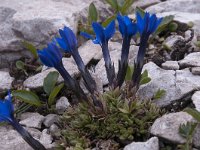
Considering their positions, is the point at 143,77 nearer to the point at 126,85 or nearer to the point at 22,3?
the point at 126,85

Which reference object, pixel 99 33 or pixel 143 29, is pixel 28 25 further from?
pixel 143 29

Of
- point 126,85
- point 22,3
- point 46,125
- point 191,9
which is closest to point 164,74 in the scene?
point 126,85

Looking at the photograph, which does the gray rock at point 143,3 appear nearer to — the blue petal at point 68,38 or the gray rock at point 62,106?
the gray rock at point 62,106

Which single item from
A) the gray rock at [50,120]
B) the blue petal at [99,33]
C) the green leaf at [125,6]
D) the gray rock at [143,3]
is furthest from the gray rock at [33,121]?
the gray rock at [143,3]

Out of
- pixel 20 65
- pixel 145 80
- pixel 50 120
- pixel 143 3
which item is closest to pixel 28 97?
pixel 50 120

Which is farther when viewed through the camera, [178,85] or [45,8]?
[45,8]

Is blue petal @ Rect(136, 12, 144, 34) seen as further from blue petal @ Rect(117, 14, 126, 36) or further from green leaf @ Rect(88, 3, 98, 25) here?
green leaf @ Rect(88, 3, 98, 25)
